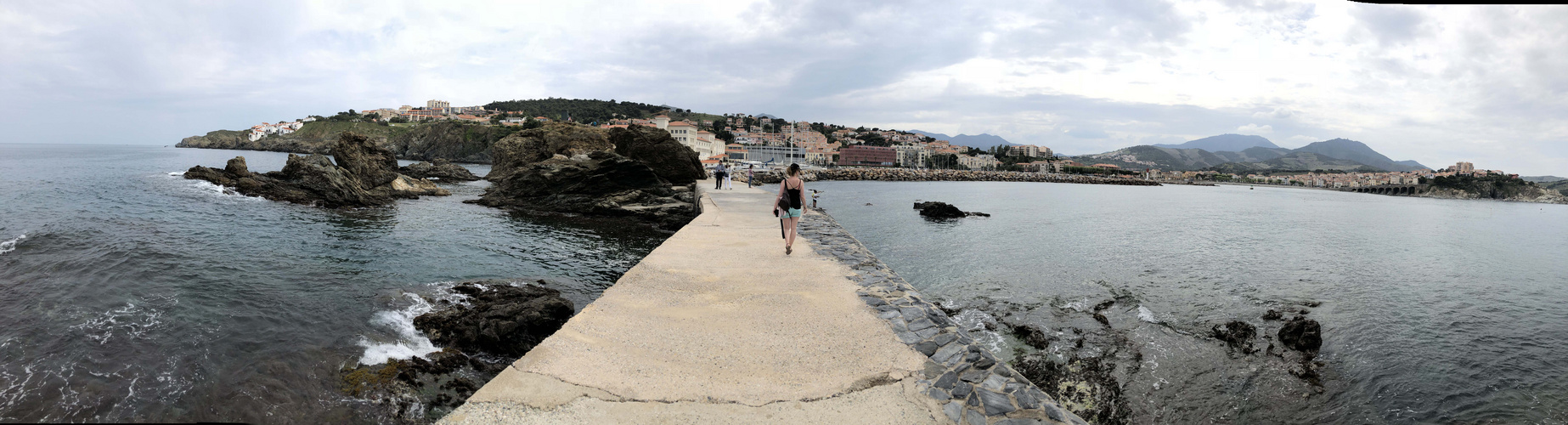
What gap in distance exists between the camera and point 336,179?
22.3m

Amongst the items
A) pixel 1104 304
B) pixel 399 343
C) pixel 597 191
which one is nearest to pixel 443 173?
pixel 597 191

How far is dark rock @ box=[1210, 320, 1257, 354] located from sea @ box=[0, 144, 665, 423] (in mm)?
10017

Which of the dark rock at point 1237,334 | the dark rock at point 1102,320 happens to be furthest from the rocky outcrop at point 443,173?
the dark rock at point 1237,334

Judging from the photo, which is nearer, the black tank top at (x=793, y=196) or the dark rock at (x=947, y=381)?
the dark rock at (x=947, y=381)

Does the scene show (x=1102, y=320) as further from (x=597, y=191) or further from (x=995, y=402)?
(x=597, y=191)

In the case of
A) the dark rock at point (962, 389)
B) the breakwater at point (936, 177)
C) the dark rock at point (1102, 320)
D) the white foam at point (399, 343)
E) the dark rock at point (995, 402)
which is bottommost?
the dark rock at point (1102, 320)

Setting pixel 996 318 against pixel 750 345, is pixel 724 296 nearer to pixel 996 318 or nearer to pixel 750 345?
pixel 750 345

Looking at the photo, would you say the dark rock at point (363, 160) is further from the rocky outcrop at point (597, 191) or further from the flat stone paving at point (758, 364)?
the flat stone paving at point (758, 364)

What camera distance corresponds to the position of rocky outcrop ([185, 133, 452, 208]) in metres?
21.8

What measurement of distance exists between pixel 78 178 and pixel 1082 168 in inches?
5845

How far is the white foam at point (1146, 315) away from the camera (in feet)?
33.7

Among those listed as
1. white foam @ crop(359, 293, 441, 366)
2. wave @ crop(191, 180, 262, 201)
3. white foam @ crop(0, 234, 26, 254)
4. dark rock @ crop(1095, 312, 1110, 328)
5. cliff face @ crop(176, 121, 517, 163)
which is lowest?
dark rock @ crop(1095, 312, 1110, 328)

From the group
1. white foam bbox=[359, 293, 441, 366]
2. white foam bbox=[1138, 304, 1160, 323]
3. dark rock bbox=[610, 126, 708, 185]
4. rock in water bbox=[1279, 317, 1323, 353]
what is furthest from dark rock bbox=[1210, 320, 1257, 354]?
dark rock bbox=[610, 126, 708, 185]

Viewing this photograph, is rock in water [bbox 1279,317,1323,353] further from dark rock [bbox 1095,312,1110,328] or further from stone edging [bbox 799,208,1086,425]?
stone edging [bbox 799,208,1086,425]
